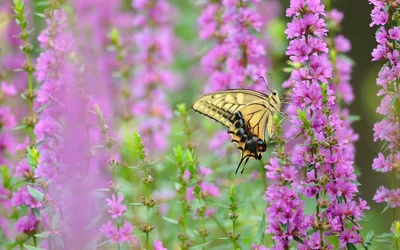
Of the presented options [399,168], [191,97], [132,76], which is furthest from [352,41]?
[399,168]

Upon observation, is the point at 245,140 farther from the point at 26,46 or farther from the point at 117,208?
the point at 26,46

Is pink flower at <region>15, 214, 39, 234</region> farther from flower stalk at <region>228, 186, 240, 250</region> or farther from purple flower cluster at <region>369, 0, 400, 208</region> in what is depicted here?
purple flower cluster at <region>369, 0, 400, 208</region>

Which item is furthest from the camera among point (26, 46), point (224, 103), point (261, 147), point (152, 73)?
point (152, 73)

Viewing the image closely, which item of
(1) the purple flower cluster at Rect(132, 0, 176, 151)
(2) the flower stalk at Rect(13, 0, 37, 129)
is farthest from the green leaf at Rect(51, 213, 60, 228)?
(1) the purple flower cluster at Rect(132, 0, 176, 151)

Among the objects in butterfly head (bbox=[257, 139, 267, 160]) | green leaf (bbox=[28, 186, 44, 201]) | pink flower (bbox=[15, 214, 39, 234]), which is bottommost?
pink flower (bbox=[15, 214, 39, 234])

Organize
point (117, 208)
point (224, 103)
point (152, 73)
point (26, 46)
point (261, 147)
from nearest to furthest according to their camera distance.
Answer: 1. point (117, 208)
2. point (26, 46)
3. point (261, 147)
4. point (224, 103)
5. point (152, 73)

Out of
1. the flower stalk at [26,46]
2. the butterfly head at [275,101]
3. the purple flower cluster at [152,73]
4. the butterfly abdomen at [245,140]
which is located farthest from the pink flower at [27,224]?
the purple flower cluster at [152,73]

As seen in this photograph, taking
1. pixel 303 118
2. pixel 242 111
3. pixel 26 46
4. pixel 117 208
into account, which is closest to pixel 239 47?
pixel 242 111
